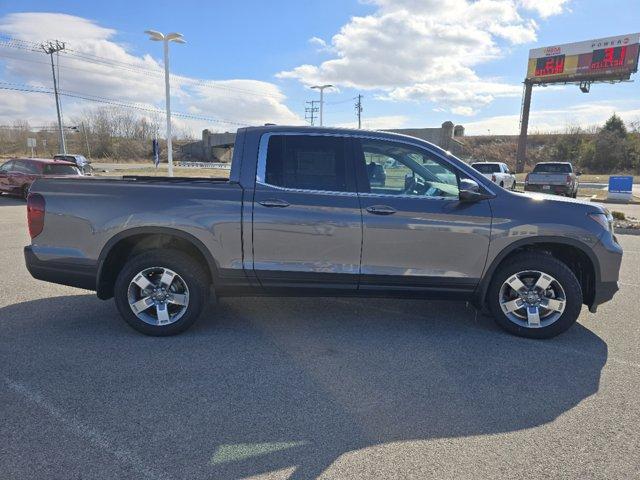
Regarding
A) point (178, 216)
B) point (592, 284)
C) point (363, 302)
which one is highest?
point (178, 216)

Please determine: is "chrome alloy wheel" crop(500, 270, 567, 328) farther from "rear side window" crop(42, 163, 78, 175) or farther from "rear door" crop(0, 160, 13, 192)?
"rear door" crop(0, 160, 13, 192)

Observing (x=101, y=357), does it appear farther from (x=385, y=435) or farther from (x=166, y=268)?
(x=385, y=435)

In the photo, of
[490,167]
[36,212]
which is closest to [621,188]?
[490,167]

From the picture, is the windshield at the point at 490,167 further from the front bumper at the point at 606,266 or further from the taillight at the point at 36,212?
the taillight at the point at 36,212

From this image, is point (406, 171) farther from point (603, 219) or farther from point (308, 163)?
point (603, 219)

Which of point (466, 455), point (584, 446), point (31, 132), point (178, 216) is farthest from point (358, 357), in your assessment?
point (31, 132)

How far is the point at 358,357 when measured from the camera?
3742 mm

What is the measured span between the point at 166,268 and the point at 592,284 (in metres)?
3.93

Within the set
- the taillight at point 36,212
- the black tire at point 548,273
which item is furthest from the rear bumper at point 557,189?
the taillight at point 36,212

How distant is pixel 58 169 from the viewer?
15.2 m

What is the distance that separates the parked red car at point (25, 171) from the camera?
→ 593 inches

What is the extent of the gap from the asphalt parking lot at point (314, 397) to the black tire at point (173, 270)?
126 mm

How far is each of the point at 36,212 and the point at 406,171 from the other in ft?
11.1

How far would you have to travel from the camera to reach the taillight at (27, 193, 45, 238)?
13.1 ft
